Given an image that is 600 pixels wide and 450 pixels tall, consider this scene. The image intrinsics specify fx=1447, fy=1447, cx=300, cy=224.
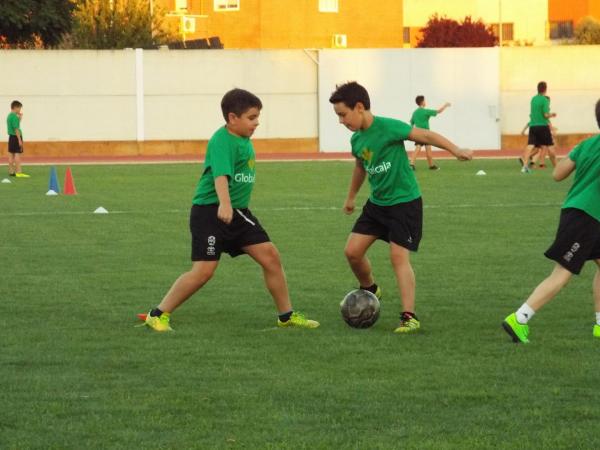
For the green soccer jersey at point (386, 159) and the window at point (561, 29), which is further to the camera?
the window at point (561, 29)

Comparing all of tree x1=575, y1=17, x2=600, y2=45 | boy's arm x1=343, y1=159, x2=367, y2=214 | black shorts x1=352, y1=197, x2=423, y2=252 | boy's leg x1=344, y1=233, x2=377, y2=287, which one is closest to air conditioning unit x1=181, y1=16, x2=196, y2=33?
tree x1=575, y1=17, x2=600, y2=45

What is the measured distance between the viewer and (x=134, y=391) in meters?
7.79

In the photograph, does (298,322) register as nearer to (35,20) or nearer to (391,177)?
(391,177)

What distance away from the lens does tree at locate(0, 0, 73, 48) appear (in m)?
43.9

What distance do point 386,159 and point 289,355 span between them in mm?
1774

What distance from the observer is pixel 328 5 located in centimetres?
7412

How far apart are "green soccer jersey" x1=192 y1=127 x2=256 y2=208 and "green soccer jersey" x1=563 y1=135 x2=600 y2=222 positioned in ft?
7.15

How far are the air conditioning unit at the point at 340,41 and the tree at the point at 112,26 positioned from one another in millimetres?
15549

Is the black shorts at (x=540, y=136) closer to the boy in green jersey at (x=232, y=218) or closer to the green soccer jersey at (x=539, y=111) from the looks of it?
the green soccer jersey at (x=539, y=111)

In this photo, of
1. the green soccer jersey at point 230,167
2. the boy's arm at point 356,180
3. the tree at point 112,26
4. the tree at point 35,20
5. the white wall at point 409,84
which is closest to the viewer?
the green soccer jersey at point 230,167

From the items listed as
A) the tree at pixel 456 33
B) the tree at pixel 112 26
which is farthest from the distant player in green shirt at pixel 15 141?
the tree at pixel 456 33

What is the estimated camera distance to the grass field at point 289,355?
6.82m

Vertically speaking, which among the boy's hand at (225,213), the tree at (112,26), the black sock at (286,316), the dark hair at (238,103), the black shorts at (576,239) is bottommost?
the black sock at (286,316)

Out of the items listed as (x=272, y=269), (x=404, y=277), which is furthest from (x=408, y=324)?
(x=272, y=269)
